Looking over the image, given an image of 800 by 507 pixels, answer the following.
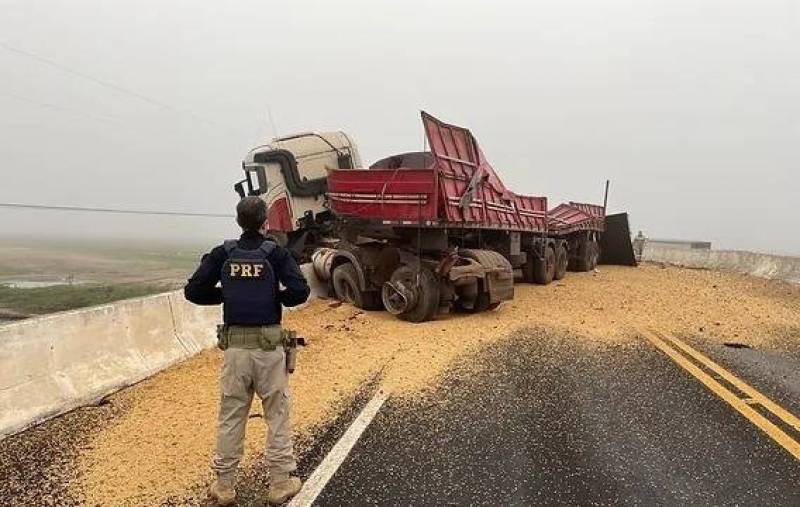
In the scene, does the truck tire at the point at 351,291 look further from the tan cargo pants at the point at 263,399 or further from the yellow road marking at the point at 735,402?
the tan cargo pants at the point at 263,399

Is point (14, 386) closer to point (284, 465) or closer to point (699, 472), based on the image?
point (284, 465)

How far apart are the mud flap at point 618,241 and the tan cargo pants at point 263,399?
21623 mm

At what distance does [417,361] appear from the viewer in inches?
275

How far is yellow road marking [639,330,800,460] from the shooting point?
14.6 feet

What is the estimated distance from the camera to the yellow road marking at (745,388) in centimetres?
507

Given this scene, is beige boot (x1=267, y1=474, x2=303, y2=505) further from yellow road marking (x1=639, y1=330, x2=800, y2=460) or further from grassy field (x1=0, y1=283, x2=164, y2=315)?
grassy field (x1=0, y1=283, x2=164, y2=315)

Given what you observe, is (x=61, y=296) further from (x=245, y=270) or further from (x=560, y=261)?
(x=245, y=270)

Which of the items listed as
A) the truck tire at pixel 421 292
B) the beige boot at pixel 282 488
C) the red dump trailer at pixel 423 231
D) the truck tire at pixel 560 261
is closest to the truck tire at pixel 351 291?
the red dump trailer at pixel 423 231

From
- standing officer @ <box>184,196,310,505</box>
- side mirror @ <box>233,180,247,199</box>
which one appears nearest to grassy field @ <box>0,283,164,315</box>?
side mirror @ <box>233,180,247,199</box>

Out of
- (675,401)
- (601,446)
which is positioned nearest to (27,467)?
(601,446)

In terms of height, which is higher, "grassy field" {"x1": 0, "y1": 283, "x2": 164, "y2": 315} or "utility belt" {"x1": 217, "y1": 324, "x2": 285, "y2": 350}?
"utility belt" {"x1": 217, "y1": 324, "x2": 285, "y2": 350}

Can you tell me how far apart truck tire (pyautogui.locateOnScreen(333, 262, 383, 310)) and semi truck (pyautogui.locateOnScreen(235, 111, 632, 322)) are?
0.02m

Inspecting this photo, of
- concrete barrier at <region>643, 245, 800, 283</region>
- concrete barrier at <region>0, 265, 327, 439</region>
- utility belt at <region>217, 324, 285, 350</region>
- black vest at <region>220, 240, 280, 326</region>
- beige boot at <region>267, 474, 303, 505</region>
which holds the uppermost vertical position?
black vest at <region>220, 240, 280, 326</region>

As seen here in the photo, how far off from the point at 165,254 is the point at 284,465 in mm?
35761
